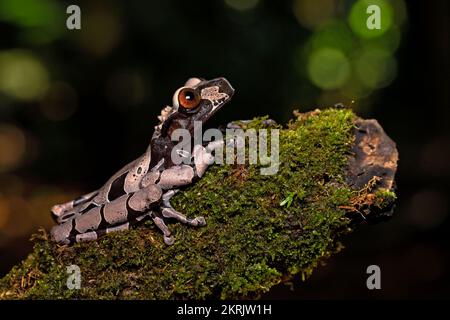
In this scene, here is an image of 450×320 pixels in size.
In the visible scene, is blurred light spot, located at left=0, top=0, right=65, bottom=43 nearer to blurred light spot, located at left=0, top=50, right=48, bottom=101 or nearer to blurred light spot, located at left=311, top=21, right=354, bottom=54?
blurred light spot, located at left=0, top=50, right=48, bottom=101

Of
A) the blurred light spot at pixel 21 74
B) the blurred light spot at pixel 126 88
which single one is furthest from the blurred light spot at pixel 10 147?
the blurred light spot at pixel 126 88

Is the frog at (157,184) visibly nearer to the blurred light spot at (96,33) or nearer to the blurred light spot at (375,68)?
the blurred light spot at (96,33)

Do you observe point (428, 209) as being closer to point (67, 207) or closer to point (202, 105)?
point (202, 105)

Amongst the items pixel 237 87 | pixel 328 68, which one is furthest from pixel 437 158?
pixel 237 87

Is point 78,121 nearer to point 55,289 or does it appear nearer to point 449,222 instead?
point 55,289

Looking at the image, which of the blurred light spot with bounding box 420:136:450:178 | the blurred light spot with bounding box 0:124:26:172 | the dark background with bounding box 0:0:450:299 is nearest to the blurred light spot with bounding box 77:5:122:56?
the dark background with bounding box 0:0:450:299
